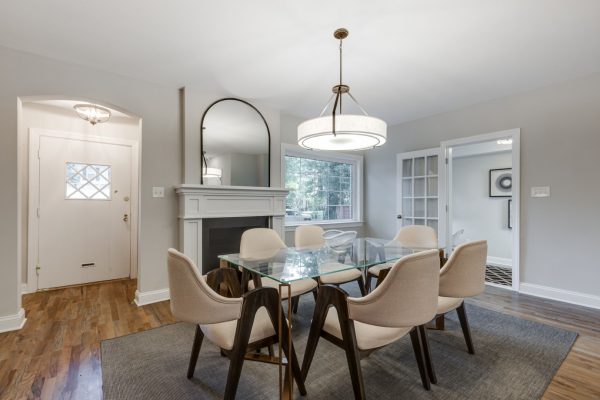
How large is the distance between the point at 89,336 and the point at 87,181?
7.42 ft

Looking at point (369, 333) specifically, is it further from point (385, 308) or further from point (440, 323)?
point (440, 323)

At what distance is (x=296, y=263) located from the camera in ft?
6.49

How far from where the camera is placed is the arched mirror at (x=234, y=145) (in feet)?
10.9

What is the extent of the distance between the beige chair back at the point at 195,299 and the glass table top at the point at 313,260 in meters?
0.31

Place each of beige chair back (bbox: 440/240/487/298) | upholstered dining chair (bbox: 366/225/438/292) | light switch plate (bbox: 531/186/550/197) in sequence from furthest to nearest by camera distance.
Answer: light switch plate (bbox: 531/186/550/197)
upholstered dining chair (bbox: 366/225/438/292)
beige chair back (bbox: 440/240/487/298)

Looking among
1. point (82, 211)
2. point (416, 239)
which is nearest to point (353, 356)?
point (416, 239)

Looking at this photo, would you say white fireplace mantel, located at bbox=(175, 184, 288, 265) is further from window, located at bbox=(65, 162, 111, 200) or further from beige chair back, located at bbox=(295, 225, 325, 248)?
window, located at bbox=(65, 162, 111, 200)

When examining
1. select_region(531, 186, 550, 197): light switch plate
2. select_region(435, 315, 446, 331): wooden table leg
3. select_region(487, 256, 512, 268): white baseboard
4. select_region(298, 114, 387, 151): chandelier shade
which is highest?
select_region(298, 114, 387, 151): chandelier shade

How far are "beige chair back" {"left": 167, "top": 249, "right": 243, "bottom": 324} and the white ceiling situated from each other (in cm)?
171

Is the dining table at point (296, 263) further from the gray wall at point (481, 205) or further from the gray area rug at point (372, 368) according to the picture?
the gray wall at point (481, 205)

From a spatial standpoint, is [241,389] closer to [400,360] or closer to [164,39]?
[400,360]

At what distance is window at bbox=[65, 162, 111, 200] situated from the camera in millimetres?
3588

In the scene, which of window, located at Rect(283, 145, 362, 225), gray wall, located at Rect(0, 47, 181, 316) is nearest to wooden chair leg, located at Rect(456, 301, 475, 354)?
window, located at Rect(283, 145, 362, 225)

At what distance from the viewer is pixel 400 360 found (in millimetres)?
1905
